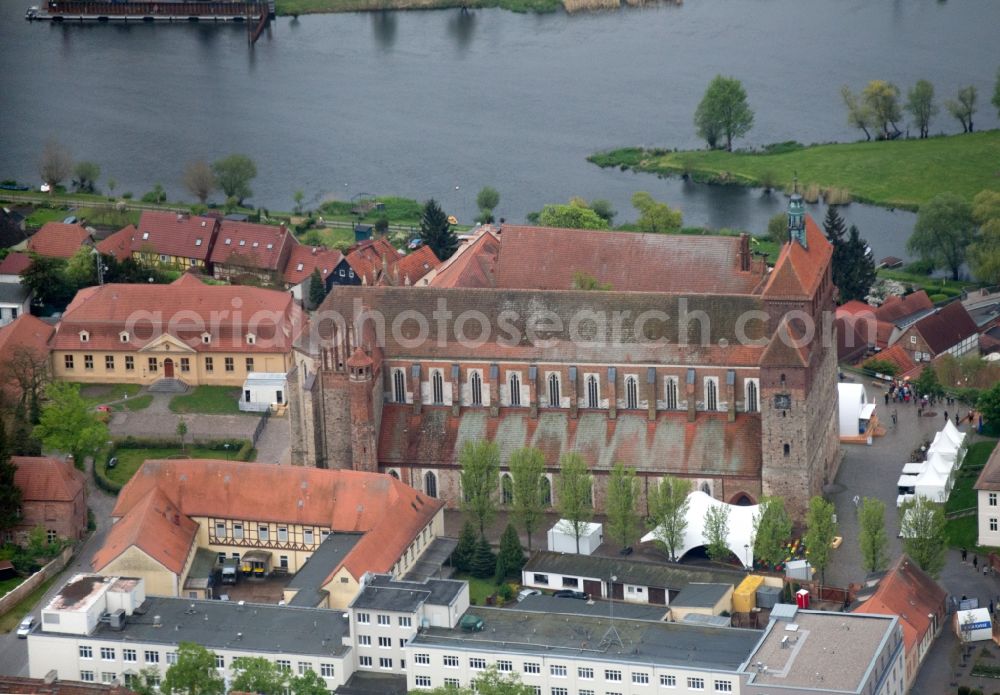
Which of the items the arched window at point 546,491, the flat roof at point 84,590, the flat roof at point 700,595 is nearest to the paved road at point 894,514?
the flat roof at point 700,595

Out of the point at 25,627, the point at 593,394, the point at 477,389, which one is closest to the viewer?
the point at 25,627

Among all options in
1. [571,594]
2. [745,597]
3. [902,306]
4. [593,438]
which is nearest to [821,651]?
[745,597]

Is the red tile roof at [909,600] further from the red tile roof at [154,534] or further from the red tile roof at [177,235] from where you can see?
the red tile roof at [177,235]

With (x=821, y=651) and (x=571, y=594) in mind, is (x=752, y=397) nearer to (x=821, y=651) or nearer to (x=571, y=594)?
(x=571, y=594)

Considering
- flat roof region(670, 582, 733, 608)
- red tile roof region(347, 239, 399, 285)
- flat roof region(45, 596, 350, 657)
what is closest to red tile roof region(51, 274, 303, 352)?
red tile roof region(347, 239, 399, 285)

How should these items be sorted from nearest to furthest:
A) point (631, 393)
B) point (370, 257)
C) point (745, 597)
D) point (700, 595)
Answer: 1. point (700, 595)
2. point (745, 597)
3. point (631, 393)
4. point (370, 257)

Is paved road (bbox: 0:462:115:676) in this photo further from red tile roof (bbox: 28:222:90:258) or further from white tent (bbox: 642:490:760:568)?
red tile roof (bbox: 28:222:90:258)
